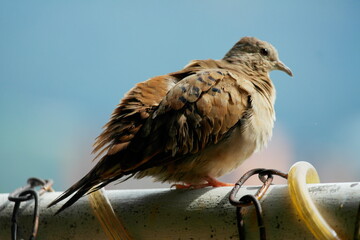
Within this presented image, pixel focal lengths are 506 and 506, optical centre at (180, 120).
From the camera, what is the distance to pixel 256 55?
276 cm

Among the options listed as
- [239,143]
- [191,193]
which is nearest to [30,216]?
[191,193]

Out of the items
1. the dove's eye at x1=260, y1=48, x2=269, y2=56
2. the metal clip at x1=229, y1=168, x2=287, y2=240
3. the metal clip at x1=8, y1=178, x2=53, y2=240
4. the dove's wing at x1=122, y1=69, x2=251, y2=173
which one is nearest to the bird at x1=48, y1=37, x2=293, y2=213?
the dove's wing at x1=122, y1=69, x2=251, y2=173

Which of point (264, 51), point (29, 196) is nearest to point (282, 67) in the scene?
point (264, 51)

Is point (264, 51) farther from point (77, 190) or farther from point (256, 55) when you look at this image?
point (77, 190)

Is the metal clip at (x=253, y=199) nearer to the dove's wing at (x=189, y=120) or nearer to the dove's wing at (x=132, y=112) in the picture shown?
the dove's wing at (x=189, y=120)

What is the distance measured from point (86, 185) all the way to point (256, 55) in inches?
58.5

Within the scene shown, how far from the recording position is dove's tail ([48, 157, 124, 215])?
4.82ft

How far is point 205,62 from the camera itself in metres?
2.36

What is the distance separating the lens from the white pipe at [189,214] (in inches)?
45.4

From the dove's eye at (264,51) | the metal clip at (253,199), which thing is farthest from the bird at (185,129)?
the dove's eye at (264,51)

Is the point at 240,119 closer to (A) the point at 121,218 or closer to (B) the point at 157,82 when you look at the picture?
(B) the point at 157,82

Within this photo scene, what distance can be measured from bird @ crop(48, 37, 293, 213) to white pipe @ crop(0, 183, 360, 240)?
147mm

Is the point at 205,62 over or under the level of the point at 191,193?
over

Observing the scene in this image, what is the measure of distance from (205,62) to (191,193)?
1066 millimetres
